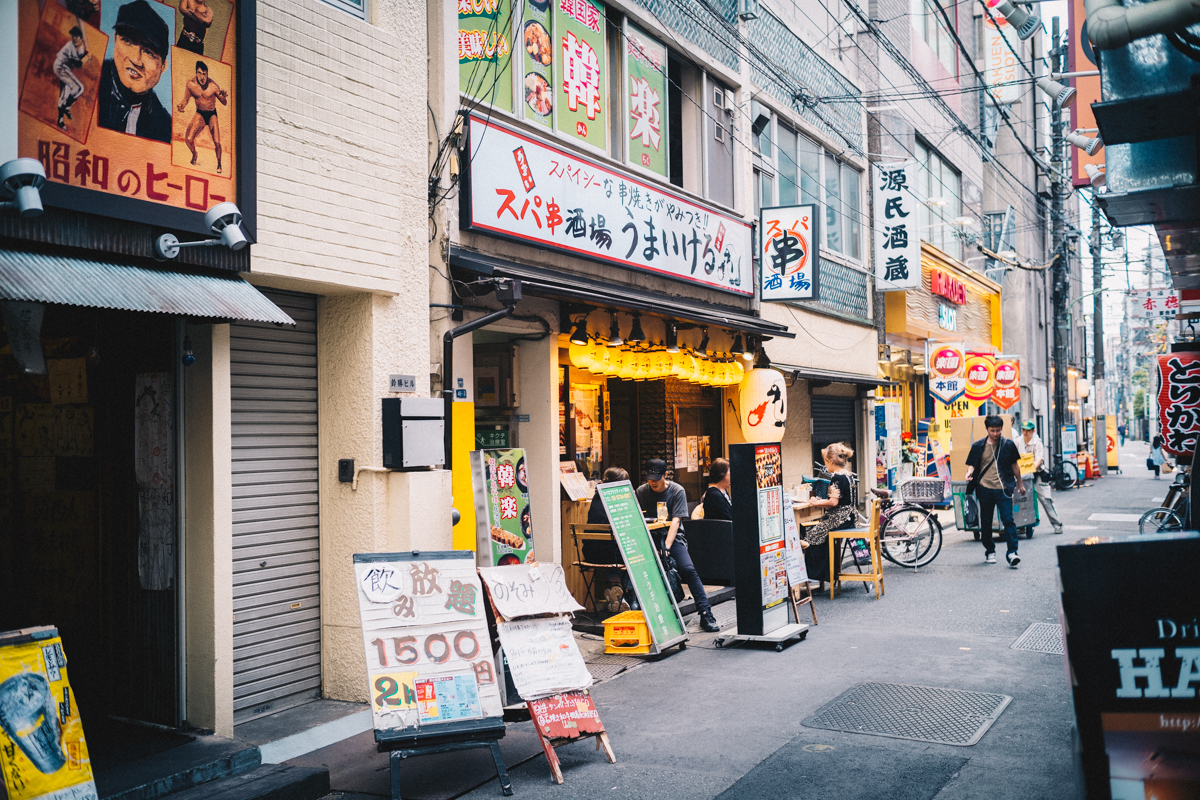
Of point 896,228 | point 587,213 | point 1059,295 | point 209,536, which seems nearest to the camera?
point 209,536

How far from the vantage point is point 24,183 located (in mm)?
4660

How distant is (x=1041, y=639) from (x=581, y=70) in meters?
7.77

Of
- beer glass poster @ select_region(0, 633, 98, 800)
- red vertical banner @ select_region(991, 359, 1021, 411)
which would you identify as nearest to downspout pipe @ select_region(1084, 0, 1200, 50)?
beer glass poster @ select_region(0, 633, 98, 800)

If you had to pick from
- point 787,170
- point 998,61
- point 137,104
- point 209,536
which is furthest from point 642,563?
point 998,61

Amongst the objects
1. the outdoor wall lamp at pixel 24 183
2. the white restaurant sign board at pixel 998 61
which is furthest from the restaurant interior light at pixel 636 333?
the white restaurant sign board at pixel 998 61

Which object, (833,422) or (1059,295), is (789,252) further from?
(1059,295)

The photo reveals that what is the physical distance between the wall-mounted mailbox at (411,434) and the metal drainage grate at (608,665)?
2.50 metres

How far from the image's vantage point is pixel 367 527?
292 inches

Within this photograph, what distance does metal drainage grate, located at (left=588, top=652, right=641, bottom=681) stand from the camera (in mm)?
8383

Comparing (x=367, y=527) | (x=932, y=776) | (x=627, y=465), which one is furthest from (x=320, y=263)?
(x=627, y=465)

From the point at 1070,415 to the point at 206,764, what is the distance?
3779 cm

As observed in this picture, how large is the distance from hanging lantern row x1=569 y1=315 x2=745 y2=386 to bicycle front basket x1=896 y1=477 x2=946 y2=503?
3.66 metres

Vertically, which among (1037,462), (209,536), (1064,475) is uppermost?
(209,536)

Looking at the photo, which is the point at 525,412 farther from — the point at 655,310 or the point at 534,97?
the point at 534,97
